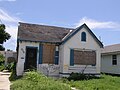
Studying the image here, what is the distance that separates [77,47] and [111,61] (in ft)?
27.4

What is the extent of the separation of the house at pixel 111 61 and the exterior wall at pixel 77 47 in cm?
501

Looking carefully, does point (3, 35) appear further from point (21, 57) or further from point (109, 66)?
point (21, 57)

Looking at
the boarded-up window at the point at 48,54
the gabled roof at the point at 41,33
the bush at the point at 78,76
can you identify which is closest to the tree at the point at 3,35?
the gabled roof at the point at 41,33

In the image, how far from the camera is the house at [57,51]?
2142 cm

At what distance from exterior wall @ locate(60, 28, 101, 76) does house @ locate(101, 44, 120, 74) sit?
16.4 ft

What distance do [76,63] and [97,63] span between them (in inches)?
90.5

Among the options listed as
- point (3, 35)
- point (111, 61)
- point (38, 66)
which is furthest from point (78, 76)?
point (3, 35)

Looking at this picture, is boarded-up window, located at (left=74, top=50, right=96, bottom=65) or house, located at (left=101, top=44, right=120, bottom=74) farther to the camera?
house, located at (left=101, top=44, right=120, bottom=74)

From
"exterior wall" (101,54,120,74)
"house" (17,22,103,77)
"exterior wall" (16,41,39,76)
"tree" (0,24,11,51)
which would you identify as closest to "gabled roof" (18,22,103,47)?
"house" (17,22,103,77)

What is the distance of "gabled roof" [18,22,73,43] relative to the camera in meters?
21.5

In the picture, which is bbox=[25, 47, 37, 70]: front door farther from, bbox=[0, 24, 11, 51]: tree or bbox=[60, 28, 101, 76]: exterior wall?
bbox=[0, 24, 11, 51]: tree

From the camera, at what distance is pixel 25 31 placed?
2211 centimetres

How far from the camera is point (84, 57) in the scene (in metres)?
22.6

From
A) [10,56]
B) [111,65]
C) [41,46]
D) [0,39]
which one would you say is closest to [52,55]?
[41,46]
